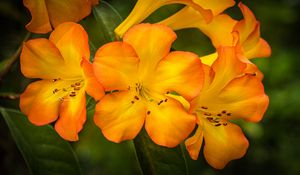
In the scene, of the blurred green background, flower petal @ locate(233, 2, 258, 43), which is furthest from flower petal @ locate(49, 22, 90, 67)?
the blurred green background

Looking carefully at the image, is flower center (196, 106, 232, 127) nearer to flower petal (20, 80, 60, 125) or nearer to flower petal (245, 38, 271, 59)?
flower petal (245, 38, 271, 59)

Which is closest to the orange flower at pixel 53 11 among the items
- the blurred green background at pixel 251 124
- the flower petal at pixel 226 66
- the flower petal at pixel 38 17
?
the flower petal at pixel 38 17

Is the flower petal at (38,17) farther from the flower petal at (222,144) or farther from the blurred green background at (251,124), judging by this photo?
the blurred green background at (251,124)

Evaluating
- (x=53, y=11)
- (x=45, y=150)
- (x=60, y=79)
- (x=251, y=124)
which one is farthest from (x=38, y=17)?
(x=251, y=124)

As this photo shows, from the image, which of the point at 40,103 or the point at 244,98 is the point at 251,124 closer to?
the point at 244,98

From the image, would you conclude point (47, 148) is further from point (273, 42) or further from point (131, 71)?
point (273, 42)

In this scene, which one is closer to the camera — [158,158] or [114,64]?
[114,64]
